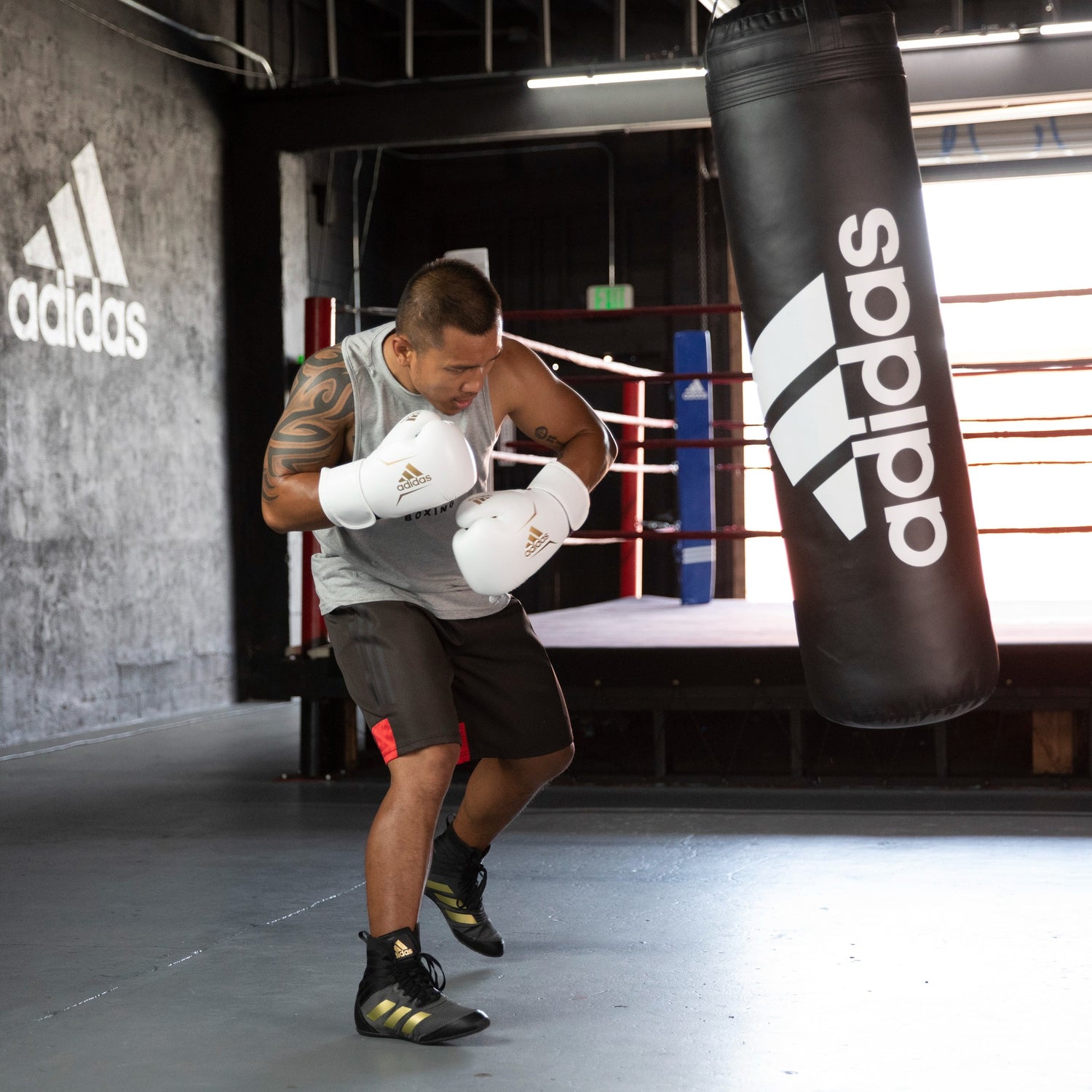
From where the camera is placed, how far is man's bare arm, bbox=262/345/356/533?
2.09 metres

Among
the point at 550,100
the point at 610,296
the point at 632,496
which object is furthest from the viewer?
the point at 610,296

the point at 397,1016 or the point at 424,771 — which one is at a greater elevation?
the point at 424,771

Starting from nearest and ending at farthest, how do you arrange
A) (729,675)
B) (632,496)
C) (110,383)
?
(729,675) → (110,383) → (632,496)

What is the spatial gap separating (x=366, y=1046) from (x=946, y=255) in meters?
7.25

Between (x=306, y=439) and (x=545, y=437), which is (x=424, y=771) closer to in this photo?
(x=306, y=439)

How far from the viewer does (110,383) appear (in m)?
6.10

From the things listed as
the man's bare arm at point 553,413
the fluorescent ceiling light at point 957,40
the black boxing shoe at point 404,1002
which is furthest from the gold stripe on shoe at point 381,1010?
the fluorescent ceiling light at point 957,40

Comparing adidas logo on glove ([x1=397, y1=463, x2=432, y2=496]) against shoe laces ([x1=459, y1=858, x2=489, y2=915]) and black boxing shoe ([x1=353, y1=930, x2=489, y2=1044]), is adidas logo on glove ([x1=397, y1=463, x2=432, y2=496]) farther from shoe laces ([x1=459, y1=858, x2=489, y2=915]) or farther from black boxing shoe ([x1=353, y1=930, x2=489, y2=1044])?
shoe laces ([x1=459, y1=858, x2=489, y2=915])

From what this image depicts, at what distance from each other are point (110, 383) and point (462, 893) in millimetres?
4294

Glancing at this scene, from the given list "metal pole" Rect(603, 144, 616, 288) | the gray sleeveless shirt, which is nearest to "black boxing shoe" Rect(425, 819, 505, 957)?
the gray sleeveless shirt

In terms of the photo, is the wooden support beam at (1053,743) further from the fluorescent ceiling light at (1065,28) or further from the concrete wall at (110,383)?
the concrete wall at (110,383)

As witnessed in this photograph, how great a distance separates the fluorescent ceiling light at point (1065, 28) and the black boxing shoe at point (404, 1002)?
14.6 ft

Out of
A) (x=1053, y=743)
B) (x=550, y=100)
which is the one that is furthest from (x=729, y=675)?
(x=550, y=100)

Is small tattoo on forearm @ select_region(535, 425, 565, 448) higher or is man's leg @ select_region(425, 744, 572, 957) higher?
small tattoo on forearm @ select_region(535, 425, 565, 448)
